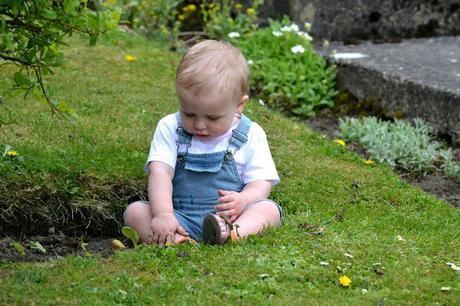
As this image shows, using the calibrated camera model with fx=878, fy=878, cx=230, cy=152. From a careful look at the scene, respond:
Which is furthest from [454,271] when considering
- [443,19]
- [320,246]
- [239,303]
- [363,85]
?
[443,19]

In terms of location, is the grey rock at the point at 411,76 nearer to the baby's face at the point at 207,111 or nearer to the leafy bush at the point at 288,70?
the leafy bush at the point at 288,70

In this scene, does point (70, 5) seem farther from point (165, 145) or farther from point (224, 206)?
point (224, 206)

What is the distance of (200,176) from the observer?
4355mm

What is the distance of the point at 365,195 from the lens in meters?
4.86

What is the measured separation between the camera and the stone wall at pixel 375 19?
808 centimetres

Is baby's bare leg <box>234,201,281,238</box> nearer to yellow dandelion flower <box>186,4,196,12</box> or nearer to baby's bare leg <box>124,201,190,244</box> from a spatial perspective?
baby's bare leg <box>124,201,190,244</box>

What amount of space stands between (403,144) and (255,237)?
2.08 meters

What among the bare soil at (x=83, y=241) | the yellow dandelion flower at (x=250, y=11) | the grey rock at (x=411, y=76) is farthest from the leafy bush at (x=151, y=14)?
the bare soil at (x=83, y=241)

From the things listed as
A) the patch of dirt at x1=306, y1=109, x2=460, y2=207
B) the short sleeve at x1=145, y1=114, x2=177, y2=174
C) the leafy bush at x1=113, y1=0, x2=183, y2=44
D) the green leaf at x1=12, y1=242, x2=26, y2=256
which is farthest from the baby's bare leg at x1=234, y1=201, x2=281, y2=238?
the leafy bush at x1=113, y1=0, x2=183, y2=44

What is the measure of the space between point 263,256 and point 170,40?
16.1 ft

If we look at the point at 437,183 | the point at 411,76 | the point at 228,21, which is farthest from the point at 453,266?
the point at 228,21

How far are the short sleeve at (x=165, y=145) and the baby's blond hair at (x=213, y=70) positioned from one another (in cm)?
30

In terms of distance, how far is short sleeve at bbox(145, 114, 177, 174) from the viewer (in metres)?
4.30

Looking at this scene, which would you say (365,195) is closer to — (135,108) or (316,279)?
(316,279)
